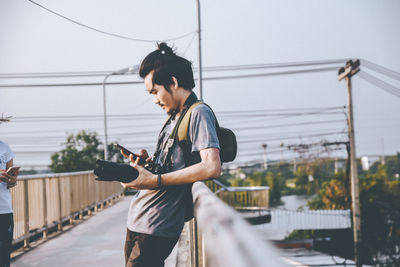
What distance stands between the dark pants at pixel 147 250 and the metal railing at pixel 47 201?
450 cm

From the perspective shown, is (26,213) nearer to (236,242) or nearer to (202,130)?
(202,130)

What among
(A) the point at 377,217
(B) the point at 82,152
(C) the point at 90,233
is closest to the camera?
(C) the point at 90,233

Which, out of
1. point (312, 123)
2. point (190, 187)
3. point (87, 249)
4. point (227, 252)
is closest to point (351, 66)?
point (87, 249)

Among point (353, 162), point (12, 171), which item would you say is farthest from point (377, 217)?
point (12, 171)

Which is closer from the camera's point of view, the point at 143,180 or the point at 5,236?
the point at 143,180

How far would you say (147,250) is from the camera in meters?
1.66

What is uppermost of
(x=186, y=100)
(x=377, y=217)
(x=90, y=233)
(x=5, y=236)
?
(x=186, y=100)

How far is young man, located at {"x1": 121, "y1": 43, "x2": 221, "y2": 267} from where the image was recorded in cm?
159

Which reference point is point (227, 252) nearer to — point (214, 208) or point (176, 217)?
point (214, 208)

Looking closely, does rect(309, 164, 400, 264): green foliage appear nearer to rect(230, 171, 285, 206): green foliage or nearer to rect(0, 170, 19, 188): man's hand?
rect(0, 170, 19, 188): man's hand

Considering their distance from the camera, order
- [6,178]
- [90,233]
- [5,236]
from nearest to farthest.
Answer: [6,178] < [5,236] < [90,233]

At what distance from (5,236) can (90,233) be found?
397cm

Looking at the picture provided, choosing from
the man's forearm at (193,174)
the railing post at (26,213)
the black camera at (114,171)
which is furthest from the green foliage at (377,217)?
the black camera at (114,171)

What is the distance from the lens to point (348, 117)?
18188mm
